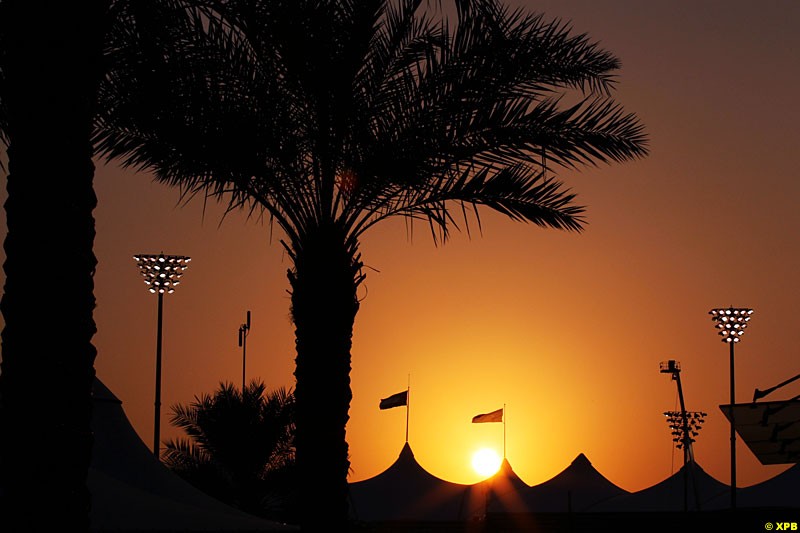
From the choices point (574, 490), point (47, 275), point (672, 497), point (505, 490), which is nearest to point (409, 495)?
point (505, 490)

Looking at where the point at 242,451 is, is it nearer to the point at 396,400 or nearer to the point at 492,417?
the point at 396,400

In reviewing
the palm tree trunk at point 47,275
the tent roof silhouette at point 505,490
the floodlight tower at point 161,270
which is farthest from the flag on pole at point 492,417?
the palm tree trunk at point 47,275

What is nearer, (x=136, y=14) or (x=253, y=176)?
(x=136, y=14)

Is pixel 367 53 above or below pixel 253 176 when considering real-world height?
above

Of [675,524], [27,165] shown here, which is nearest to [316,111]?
[27,165]

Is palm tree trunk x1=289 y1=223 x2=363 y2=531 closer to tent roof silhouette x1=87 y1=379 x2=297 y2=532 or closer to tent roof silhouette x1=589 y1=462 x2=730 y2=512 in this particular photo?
tent roof silhouette x1=87 y1=379 x2=297 y2=532

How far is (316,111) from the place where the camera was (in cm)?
1506

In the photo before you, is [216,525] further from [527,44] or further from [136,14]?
[136,14]

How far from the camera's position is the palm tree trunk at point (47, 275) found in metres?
8.07

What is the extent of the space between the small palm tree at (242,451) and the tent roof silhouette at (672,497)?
33243 millimetres

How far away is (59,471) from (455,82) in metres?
8.15

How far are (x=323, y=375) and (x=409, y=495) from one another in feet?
177

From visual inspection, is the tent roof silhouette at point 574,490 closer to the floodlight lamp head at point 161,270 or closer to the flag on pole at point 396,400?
the flag on pole at point 396,400

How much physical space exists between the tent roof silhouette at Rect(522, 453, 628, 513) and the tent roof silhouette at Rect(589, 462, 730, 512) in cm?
187
